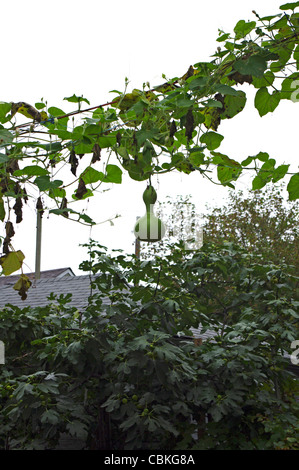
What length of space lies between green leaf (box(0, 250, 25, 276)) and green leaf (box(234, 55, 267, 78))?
3.63 ft

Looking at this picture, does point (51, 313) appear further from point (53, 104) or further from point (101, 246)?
point (53, 104)

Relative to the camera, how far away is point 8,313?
447cm

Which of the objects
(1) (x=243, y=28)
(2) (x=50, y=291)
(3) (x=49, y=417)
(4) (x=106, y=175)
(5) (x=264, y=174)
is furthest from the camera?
(2) (x=50, y=291)

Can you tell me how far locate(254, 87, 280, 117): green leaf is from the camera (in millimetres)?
1992

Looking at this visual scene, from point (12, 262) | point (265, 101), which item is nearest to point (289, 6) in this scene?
point (265, 101)

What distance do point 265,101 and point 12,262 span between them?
3.96 ft

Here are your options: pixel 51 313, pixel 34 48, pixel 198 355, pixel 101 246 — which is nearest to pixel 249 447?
pixel 198 355

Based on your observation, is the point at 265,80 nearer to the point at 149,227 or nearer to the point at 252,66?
the point at 252,66

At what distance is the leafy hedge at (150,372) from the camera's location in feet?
11.0

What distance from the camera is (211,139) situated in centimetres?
199

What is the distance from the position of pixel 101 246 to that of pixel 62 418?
136cm

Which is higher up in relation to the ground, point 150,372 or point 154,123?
point 154,123

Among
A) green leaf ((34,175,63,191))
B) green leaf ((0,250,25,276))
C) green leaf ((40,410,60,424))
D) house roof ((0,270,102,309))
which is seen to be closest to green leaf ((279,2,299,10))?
green leaf ((34,175,63,191))

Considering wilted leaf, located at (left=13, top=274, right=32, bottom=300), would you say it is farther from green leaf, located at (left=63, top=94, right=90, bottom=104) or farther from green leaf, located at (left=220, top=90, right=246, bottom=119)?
green leaf, located at (left=220, top=90, right=246, bottom=119)
